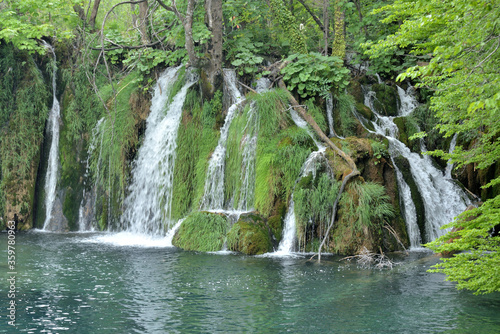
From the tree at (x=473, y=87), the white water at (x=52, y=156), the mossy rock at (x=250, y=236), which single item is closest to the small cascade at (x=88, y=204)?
the white water at (x=52, y=156)

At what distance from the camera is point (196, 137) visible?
1271 centimetres

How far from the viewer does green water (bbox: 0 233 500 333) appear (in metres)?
5.72

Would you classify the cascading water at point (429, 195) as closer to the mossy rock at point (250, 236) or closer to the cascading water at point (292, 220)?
the cascading water at point (292, 220)

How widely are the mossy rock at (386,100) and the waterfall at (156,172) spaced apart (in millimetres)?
5444

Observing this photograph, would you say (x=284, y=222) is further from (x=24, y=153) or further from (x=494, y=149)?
(x=24, y=153)

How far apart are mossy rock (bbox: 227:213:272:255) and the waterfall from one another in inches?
100

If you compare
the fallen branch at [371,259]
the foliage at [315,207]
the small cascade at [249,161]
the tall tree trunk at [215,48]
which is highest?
the tall tree trunk at [215,48]

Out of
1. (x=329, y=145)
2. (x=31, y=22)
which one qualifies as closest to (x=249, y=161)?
(x=329, y=145)

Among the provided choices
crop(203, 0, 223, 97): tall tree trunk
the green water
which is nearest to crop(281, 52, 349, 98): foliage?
crop(203, 0, 223, 97): tall tree trunk

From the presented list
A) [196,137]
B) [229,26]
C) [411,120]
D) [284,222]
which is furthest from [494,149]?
[229,26]

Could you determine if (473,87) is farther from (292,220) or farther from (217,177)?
(217,177)

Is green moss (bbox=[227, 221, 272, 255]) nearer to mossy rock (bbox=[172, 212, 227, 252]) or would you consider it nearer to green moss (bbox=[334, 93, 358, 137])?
mossy rock (bbox=[172, 212, 227, 252])

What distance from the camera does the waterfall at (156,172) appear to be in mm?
12266

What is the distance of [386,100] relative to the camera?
1405 centimetres
